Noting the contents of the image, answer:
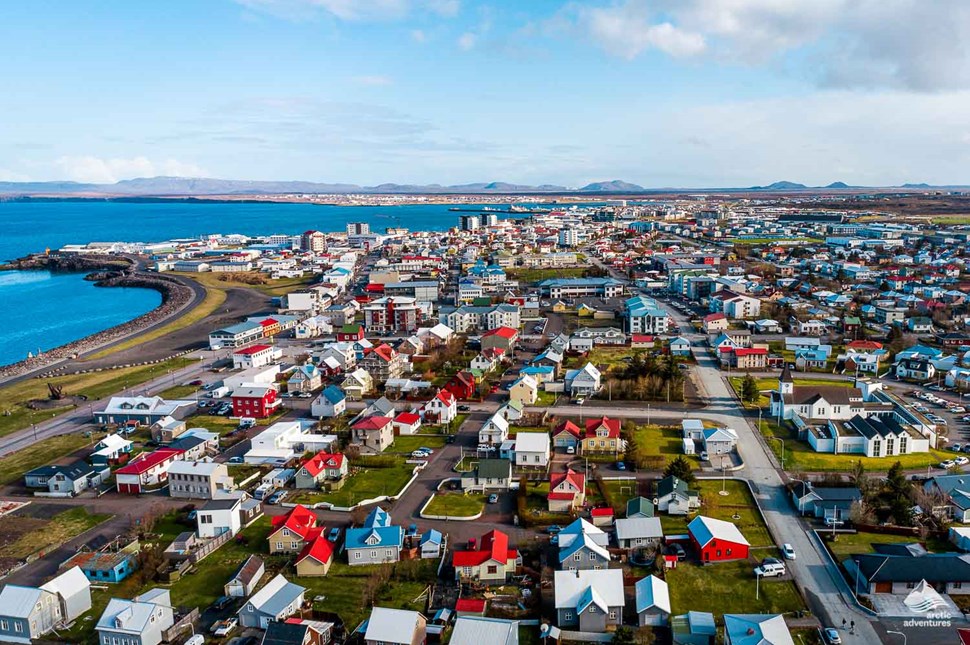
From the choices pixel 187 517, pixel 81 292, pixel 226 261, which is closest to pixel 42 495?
pixel 187 517

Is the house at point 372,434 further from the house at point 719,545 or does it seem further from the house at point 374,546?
the house at point 719,545

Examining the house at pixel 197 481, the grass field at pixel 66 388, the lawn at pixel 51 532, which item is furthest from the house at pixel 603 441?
the grass field at pixel 66 388

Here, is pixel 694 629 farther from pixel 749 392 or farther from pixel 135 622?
pixel 749 392

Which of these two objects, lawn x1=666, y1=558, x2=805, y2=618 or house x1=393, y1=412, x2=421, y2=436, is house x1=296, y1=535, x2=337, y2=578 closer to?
lawn x1=666, y1=558, x2=805, y2=618

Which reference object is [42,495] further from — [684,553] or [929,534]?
[929,534]

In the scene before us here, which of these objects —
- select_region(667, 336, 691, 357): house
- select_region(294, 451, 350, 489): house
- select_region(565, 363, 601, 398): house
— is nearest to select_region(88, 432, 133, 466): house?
select_region(294, 451, 350, 489): house

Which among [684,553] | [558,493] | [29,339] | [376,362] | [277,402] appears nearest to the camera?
[684,553]
